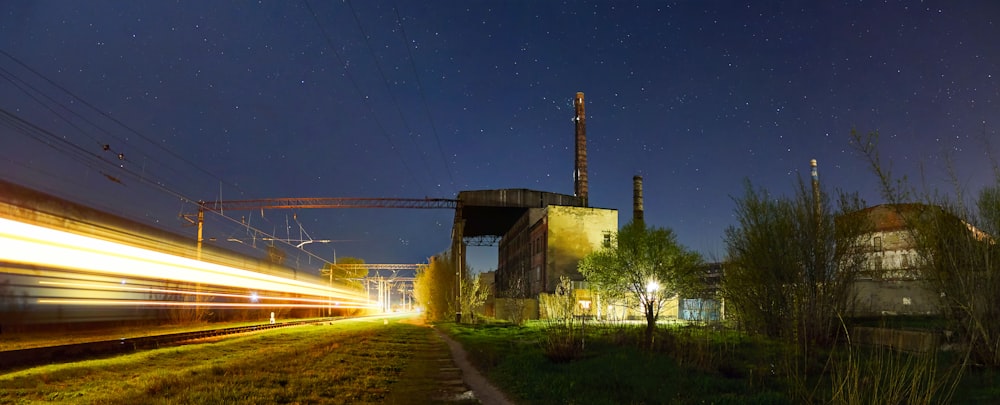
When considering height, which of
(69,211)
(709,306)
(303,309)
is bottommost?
(303,309)

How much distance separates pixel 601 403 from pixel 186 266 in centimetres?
2218

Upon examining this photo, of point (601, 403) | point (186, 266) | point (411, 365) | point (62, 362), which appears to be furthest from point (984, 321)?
point (186, 266)

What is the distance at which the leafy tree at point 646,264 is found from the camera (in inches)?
1316

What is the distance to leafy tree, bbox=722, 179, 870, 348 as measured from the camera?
564 inches

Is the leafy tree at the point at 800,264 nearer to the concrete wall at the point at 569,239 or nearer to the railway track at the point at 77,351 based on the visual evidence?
the railway track at the point at 77,351

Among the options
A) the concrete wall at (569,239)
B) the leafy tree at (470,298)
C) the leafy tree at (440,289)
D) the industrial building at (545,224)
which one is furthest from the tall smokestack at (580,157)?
the leafy tree at (470,298)

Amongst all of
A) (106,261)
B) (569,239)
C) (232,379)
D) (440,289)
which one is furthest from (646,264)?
(232,379)

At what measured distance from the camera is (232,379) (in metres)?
10.6

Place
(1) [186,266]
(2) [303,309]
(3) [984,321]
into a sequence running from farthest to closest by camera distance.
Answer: (2) [303,309] → (1) [186,266] → (3) [984,321]

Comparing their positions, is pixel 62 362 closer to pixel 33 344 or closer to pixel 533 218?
pixel 33 344

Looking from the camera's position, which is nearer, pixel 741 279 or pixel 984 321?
pixel 984 321

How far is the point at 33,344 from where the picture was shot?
16.7 m

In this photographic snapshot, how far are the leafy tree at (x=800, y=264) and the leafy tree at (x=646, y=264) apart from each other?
13910 millimetres

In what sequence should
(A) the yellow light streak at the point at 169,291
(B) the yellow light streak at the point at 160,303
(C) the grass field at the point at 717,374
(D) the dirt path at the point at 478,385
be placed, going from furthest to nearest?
1. (A) the yellow light streak at the point at 169,291
2. (B) the yellow light streak at the point at 160,303
3. (D) the dirt path at the point at 478,385
4. (C) the grass field at the point at 717,374
